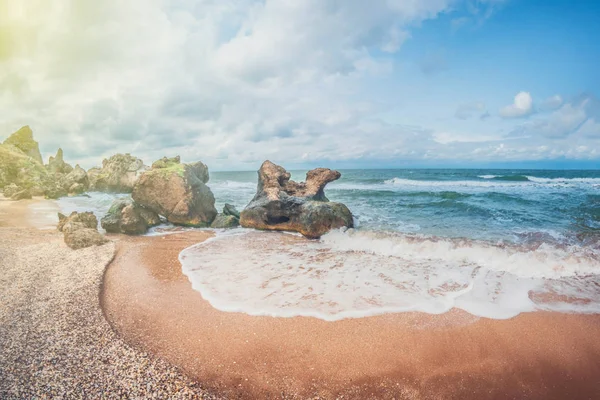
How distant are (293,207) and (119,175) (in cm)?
2817

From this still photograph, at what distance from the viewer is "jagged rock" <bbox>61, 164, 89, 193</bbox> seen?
95.7ft

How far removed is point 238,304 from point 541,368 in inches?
196

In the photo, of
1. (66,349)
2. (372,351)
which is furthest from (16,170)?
(372,351)

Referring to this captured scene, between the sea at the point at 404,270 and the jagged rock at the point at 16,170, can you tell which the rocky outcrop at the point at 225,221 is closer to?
the sea at the point at 404,270

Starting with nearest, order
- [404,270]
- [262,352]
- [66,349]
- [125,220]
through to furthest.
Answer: [66,349]
[262,352]
[404,270]
[125,220]

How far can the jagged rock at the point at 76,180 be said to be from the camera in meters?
29.2

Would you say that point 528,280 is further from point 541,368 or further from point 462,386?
point 462,386

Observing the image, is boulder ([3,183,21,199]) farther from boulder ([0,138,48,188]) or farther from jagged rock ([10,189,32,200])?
boulder ([0,138,48,188])

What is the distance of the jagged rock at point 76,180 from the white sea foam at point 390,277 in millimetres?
28200

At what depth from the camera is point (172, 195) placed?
13102 millimetres

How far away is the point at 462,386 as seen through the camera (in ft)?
Result: 11.9

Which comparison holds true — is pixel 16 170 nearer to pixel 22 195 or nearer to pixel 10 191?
pixel 10 191

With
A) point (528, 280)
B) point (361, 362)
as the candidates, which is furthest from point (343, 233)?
point (361, 362)

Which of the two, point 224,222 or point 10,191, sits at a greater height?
point 10,191
